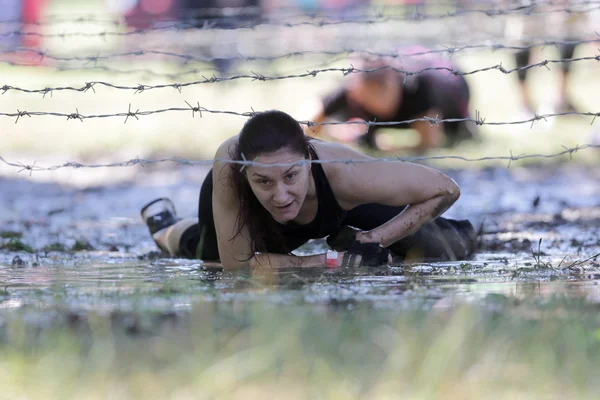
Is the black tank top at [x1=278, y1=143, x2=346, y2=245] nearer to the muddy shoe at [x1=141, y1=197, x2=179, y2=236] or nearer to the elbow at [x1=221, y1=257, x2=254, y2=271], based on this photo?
the elbow at [x1=221, y1=257, x2=254, y2=271]

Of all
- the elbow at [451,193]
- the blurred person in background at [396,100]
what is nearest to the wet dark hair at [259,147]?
the elbow at [451,193]

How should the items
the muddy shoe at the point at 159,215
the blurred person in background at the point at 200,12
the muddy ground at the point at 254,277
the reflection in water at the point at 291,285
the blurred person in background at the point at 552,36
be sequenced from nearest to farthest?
the reflection in water at the point at 291,285, the muddy ground at the point at 254,277, the muddy shoe at the point at 159,215, the blurred person in background at the point at 552,36, the blurred person in background at the point at 200,12

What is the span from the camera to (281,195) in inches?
166

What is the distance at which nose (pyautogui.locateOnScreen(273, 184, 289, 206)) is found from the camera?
421 centimetres

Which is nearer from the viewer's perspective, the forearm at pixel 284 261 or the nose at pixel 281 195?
the nose at pixel 281 195

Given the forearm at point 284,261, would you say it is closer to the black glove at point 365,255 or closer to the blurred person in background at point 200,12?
the black glove at point 365,255

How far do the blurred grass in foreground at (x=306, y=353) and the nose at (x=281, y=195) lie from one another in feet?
2.95

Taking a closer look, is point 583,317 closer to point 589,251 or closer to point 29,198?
point 589,251

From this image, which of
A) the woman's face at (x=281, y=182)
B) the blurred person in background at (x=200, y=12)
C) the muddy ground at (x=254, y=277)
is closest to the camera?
the muddy ground at (x=254, y=277)

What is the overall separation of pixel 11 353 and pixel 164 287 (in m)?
1.09

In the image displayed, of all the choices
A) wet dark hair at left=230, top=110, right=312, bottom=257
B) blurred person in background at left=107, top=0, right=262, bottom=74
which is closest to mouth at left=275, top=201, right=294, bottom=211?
wet dark hair at left=230, top=110, right=312, bottom=257

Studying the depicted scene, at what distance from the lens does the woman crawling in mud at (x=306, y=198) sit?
4262 mm

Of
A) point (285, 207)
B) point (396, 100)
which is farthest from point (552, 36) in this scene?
point (285, 207)

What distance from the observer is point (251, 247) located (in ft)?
15.4
